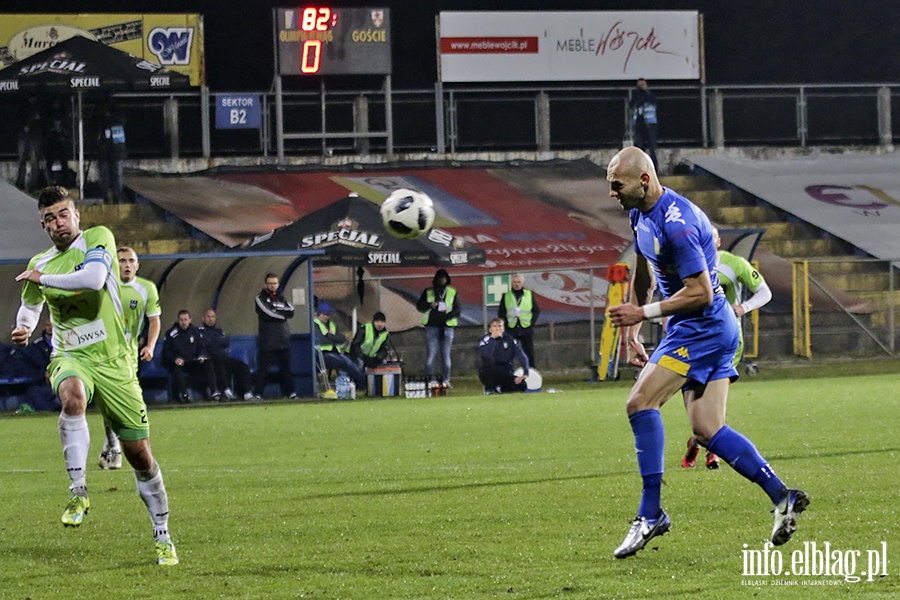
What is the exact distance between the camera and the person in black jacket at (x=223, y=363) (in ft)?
75.9

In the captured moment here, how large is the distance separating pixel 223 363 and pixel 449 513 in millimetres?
14569

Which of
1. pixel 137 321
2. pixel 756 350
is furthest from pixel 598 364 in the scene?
pixel 137 321

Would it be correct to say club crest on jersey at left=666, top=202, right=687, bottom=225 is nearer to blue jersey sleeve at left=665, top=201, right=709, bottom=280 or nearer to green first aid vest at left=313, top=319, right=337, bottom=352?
blue jersey sleeve at left=665, top=201, right=709, bottom=280

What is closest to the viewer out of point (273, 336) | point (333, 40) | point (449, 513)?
point (449, 513)

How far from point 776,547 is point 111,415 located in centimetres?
364

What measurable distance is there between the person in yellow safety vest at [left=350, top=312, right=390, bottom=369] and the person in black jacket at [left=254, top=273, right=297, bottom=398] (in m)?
1.09

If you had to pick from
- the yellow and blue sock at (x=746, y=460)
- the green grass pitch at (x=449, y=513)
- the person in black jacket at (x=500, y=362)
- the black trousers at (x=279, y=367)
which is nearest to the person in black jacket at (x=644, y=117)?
the person in black jacket at (x=500, y=362)

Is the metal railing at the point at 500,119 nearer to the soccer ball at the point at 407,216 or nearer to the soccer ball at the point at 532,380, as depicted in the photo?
the soccer ball at the point at 532,380

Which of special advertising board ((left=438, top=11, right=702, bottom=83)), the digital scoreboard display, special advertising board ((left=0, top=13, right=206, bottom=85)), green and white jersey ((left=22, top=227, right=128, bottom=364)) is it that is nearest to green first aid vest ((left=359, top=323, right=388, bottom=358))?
the digital scoreboard display

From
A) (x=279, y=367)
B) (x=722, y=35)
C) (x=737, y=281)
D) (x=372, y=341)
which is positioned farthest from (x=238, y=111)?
(x=737, y=281)

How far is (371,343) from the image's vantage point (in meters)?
24.0

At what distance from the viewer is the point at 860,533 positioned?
25.6 ft

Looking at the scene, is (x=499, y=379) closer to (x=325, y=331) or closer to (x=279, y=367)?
(x=325, y=331)

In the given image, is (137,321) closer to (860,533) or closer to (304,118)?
(860,533)
